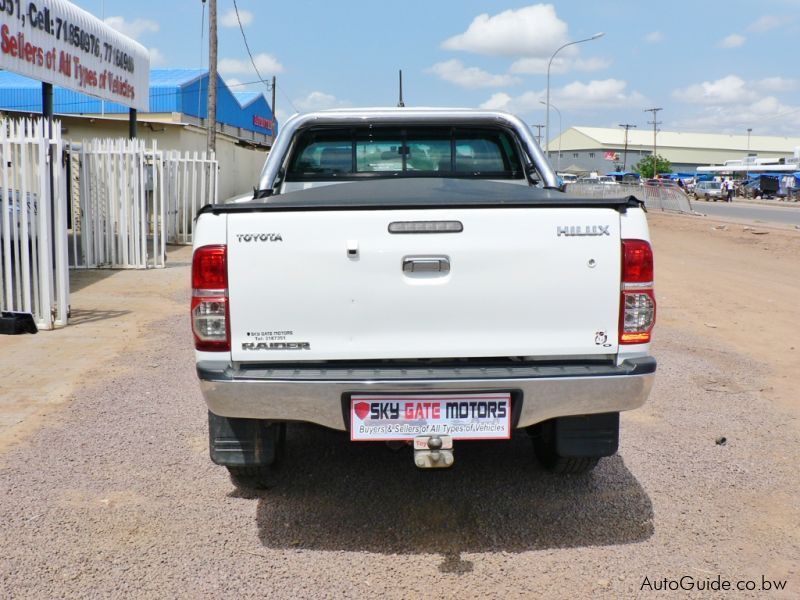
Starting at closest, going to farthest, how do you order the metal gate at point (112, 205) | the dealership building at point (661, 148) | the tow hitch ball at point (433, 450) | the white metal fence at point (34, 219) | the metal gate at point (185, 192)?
the tow hitch ball at point (433, 450) < the white metal fence at point (34, 219) < the metal gate at point (112, 205) < the metal gate at point (185, 192) < the dealership building at point (661, 148)

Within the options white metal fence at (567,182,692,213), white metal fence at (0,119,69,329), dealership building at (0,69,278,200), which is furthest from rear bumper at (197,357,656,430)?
white metal fence at (567,182,692,213)

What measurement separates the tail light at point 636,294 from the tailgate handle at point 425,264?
28.3 inches

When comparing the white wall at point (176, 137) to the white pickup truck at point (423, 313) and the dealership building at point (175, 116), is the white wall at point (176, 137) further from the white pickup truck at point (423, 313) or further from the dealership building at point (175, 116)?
the white pickup truck at point (423, 313)

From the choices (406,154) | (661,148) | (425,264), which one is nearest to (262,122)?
(406,154)

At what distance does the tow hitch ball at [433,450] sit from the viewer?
3.26 metres

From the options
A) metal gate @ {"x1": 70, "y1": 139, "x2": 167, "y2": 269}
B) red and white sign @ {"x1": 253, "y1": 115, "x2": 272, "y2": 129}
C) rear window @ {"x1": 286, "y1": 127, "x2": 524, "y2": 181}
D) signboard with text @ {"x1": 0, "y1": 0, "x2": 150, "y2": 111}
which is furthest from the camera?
red and white sign @ {"x1": 253, "y1": 115, "x2": 272, "y2": 129}

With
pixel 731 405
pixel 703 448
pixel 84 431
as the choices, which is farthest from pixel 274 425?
pixel 731 405

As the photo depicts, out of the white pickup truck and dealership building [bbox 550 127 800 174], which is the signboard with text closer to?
the white pickup truck

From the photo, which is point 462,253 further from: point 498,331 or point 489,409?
point 489,409

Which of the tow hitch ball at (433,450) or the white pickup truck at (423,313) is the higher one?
the white pickup truck at (423,313)

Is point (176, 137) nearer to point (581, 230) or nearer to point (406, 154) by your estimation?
point (406, 154)

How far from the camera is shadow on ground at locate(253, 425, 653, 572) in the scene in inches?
140

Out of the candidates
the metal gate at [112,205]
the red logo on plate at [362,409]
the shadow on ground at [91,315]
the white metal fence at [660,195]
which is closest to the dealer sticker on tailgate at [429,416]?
the red logo on plate at [362,409]

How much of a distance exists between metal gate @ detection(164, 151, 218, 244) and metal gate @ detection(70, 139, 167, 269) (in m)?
2.95
